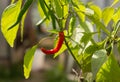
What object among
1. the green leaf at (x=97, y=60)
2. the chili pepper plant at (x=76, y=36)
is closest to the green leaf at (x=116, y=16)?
the chili pepper plant at (x=76, y=36)

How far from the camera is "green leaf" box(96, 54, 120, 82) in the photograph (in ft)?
2.09

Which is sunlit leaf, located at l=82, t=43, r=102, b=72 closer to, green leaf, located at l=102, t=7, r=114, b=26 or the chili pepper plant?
the chili pepper plant

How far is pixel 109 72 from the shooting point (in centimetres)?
64

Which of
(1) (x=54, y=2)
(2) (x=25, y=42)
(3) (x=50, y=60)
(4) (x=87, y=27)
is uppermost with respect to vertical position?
(1) (x=54, y=2)

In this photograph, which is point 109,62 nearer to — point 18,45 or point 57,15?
point 57,15

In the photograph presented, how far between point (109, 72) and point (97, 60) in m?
0.03

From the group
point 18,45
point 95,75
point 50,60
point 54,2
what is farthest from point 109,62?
point 50,60

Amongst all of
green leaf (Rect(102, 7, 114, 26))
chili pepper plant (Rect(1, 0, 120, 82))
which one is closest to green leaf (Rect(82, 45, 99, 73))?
chili pepper plant (Rect(1, 0, 120, 82))

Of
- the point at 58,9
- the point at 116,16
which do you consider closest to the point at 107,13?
the point at 116,16

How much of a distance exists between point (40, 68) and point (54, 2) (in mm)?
4509

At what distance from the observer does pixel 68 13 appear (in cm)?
71

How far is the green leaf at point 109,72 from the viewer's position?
2.09ft

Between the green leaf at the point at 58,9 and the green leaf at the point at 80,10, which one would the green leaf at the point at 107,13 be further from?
the green leaf at the point at 58,9

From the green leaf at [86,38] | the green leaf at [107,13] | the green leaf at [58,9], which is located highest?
the green leaf at [58,9]
